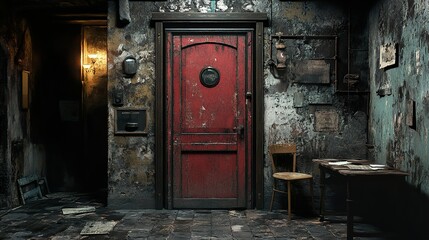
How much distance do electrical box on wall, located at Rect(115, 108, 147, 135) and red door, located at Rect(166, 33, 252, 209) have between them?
0.34m

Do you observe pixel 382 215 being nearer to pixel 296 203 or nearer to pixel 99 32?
pixel 296 203

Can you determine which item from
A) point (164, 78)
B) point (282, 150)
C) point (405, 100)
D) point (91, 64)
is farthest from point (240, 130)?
point (91, 64)

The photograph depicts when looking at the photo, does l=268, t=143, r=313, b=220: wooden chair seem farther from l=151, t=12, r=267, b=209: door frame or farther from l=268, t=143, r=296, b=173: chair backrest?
l=151, t=12, r=267, b=209: door frame

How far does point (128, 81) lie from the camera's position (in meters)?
6.16

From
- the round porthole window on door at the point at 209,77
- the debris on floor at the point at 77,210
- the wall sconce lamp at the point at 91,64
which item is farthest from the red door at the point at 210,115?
the wall sconce lamp at the point at 91,64

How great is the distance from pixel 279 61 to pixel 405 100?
1.73 meters

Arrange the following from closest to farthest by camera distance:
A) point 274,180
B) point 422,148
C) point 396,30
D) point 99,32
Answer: point 422,148
point 396,30
point 274,180
point 99,32

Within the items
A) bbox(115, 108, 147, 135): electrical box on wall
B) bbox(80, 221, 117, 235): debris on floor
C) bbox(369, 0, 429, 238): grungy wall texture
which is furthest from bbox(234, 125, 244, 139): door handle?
bbox(80, 221, 117, 235): debris on floor

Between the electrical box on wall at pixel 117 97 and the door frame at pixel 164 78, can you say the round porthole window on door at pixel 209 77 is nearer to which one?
the door frame at pixel 164 78

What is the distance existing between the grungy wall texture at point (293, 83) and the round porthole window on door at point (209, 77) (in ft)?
2.10

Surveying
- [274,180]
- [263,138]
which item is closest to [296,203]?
[274,180]

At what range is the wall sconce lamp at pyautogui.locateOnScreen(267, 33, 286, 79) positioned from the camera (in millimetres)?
6105

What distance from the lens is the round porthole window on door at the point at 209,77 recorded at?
6.18 metres

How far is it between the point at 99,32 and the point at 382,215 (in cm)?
503
